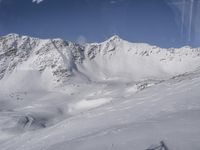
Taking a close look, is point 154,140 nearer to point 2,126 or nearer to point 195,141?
point 195,141

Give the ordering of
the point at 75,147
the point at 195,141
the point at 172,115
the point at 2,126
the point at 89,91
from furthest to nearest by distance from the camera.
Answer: the point at 89,91, the point at 2,126, the point at 172,115, the point at 75,147, the point at 195,141

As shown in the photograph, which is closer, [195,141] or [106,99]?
[195,141]

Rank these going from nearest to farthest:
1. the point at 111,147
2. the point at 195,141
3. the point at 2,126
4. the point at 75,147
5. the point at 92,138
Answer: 1. the point at 195,141
2. the point at 111,147
3. the point at 75,147
4. the point at 92,138
5. the point at 2,126

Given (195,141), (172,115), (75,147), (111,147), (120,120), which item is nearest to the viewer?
(195,141)

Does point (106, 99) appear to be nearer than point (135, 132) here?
No

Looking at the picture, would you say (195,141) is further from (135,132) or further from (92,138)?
(92,138)

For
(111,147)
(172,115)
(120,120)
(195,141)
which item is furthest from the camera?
(120,120)

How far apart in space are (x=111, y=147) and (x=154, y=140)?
218 cm

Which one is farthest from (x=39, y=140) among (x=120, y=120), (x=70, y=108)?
(x=70, y=108)

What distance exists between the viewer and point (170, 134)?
19375 mm

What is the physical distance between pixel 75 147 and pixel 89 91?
16230 cm

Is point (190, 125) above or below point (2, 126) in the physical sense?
above

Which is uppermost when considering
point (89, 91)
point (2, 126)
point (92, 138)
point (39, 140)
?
point (92, 138)

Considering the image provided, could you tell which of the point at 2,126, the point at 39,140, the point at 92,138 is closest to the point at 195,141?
the point at 92,138
